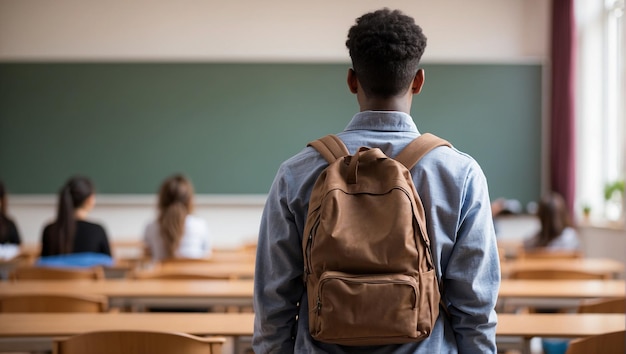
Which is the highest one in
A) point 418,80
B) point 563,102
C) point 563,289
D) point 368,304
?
point 563,102

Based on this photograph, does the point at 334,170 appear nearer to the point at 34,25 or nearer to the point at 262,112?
the point at 262,112

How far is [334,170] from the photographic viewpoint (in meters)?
1.58

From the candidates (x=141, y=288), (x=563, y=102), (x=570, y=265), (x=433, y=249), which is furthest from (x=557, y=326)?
(x=563, y=102)

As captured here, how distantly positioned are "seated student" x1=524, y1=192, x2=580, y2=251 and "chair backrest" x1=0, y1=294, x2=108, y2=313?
3.44 m

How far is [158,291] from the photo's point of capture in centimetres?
354

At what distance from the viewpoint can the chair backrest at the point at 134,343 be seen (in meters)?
2.14

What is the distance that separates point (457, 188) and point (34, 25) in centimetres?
779

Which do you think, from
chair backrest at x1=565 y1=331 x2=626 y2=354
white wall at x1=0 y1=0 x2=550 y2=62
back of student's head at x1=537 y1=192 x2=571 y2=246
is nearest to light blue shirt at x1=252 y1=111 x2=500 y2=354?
chair backrest at x1=565 y1=331 x2=626 y2=354

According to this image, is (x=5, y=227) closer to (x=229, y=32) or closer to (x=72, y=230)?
(x=72, y=230)

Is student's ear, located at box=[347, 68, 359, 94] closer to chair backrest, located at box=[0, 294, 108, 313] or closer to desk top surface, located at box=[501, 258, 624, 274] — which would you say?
chair backrest, located at box=[0, 294, 108, 313]

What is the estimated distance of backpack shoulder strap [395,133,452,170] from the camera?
162 cm

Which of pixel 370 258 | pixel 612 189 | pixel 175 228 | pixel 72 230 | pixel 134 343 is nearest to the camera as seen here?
pixel 370 258

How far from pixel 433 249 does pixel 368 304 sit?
0.18 metres

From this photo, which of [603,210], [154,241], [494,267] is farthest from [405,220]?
[603,210]
